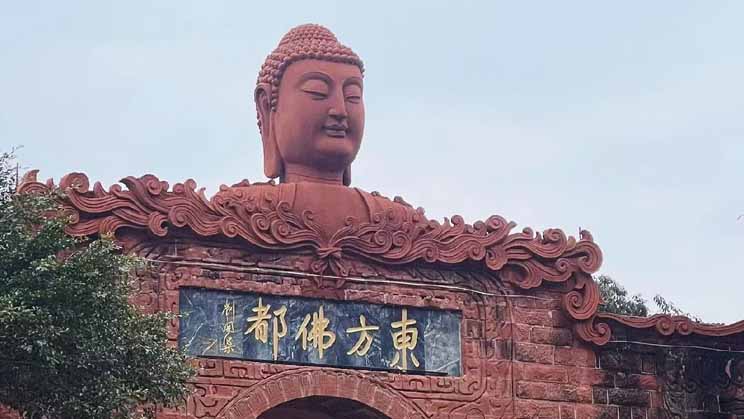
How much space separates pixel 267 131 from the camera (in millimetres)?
15000

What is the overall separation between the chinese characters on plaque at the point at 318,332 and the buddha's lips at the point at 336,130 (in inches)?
63.9


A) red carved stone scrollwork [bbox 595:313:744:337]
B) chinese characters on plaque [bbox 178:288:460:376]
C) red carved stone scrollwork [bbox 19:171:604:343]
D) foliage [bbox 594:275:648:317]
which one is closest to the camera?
red carved stone scrollwork [bbox 19:171:604:343]

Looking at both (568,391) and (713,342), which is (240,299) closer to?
(568,391)

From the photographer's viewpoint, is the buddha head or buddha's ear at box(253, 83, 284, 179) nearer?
the buddha head

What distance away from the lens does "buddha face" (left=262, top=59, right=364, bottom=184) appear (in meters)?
14.5

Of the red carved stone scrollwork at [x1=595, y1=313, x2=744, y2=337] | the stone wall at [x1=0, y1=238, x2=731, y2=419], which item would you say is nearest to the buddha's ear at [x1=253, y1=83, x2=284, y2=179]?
the stone wall at [x1=0, y1=238, x2=731, y2=419]

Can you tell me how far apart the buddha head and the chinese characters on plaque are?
1469mm

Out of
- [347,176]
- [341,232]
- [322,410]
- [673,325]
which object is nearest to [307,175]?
[347,176]

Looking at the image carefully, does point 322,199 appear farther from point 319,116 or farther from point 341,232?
point 319,116

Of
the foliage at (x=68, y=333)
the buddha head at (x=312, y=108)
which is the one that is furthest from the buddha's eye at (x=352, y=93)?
the foliage at (x=68, y=333)

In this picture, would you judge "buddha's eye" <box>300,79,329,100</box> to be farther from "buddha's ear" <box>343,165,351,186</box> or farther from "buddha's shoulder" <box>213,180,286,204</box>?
"buddha's shoulder" <box>213,180,286,204</box>

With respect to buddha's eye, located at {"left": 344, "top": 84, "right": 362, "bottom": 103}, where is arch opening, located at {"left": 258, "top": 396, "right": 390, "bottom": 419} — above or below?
below

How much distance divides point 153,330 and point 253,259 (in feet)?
7.53

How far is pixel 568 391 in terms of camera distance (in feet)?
47.6
